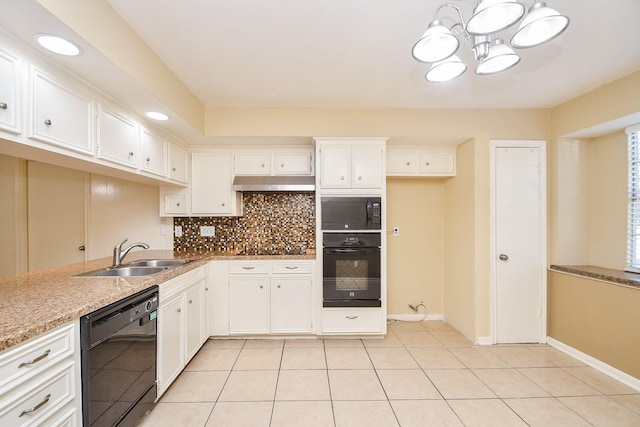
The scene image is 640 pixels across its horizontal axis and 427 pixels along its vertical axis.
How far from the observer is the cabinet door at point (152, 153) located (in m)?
2.25

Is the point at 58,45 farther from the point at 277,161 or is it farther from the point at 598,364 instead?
the point at 598,364

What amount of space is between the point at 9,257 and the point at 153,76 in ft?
7.47

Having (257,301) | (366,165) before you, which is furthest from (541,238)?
(257,301)

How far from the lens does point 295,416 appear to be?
1774mm

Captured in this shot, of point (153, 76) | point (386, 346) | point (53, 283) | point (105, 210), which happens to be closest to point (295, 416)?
point (386, 346)

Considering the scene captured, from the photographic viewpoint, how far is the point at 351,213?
2.81m

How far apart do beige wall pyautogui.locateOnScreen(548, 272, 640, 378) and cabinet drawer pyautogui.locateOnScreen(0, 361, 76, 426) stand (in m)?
3.72

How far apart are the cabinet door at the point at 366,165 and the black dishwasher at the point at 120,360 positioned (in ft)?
6.79

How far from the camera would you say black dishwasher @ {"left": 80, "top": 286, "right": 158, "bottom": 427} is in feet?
4.18

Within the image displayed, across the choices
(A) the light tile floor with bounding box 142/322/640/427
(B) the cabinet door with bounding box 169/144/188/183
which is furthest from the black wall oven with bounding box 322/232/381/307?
(B) the cabinet door with bounding box 169/144/188/183

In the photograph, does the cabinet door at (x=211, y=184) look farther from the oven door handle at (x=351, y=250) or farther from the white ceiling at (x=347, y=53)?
the oven door handle at (x=351, y=250)

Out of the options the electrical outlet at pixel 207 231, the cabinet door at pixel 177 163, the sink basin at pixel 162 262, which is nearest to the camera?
the sink basin at pixel 162 262

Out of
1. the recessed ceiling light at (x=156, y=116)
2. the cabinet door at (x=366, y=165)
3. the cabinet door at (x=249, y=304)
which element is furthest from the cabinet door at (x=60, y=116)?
the cabinet door at (x=366, y=165)

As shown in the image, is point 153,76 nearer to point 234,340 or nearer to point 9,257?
point 9,257
